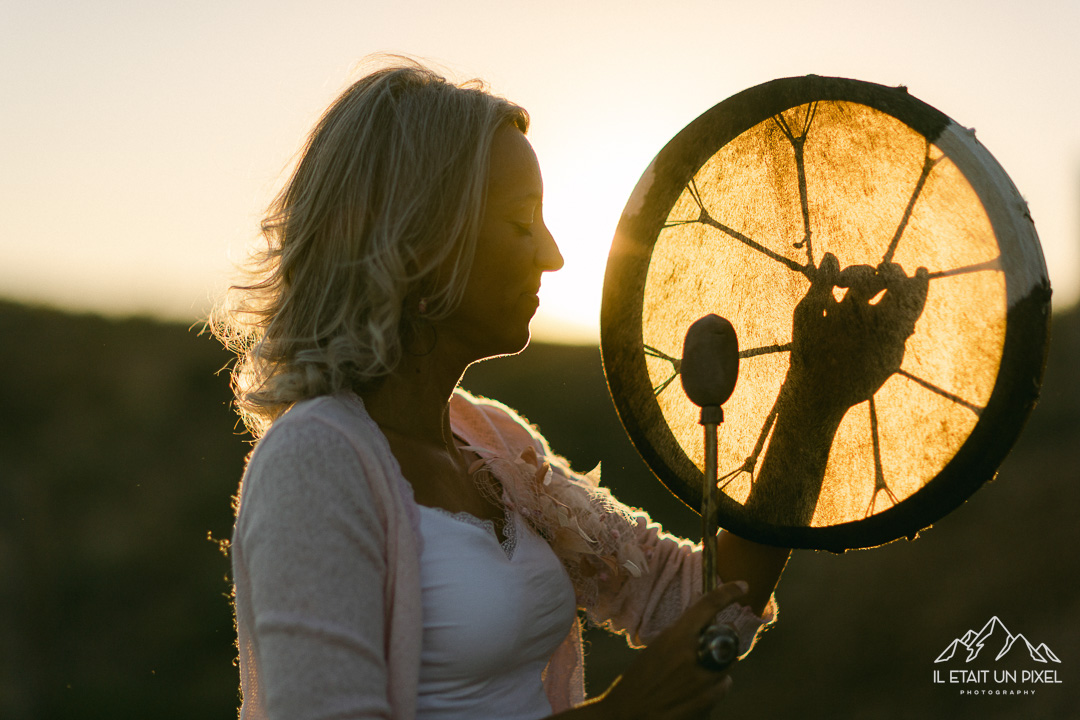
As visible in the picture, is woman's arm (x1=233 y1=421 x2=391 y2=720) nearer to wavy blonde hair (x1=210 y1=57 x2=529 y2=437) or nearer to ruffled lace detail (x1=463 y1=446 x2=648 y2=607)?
wavy blonde hair (x1=210 y1=57 x2=529 y2=437)

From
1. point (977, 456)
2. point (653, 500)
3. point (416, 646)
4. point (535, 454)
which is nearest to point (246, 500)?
point (416, 646)

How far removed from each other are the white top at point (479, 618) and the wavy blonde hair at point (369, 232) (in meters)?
0.29

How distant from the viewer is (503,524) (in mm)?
1472

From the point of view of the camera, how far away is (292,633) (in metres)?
1.07

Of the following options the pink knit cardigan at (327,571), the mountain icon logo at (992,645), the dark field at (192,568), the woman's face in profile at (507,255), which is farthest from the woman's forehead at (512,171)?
the mountain icon logo at (992,645)

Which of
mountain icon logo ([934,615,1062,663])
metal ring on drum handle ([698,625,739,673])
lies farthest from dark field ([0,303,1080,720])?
metal ring on drum handle ([698,625,739,673])

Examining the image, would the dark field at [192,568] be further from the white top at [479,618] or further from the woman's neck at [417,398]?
the white top at [479,618]

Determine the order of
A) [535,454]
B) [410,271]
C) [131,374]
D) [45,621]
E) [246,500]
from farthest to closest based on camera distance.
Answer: [131,374] < [45,621] < [535,454] < [410,271] < [246,500]

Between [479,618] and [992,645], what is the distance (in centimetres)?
637

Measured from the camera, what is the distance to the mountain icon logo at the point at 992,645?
6.05 meters

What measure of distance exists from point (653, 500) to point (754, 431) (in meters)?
5.41

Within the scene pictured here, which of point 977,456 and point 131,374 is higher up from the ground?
point 977,456

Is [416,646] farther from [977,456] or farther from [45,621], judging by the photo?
[45,621]

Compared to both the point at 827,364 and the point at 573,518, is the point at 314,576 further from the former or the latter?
the point at 827,364
